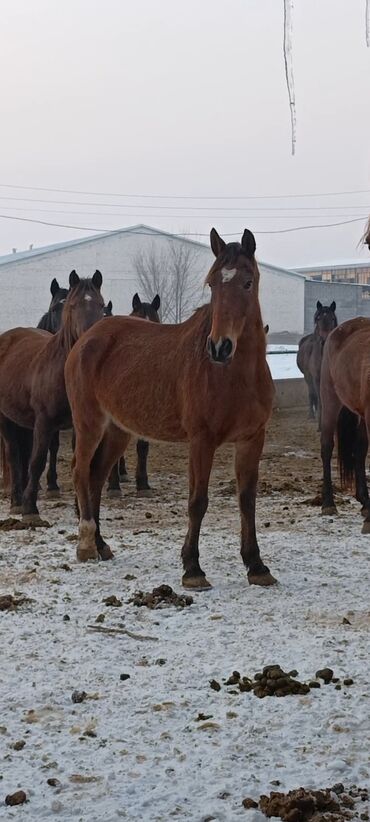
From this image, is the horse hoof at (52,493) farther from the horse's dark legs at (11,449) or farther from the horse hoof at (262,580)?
the horse hoof at (262,580)

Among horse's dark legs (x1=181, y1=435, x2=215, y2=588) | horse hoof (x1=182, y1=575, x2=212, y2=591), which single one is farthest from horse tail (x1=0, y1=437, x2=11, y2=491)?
horse hoof (x1=182, y1=575, x2=212, y2=591)

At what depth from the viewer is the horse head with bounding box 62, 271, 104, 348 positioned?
7.57 meters

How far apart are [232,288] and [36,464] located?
3293 mm

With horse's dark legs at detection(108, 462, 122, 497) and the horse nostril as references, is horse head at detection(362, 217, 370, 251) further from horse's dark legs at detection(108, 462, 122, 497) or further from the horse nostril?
horse's dark legs at detection(108, 462, 122, 497)

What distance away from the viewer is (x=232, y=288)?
17.1 ft

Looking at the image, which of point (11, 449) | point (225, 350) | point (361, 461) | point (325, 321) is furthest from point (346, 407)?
point (325, 321)

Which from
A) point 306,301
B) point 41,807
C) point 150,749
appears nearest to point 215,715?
point 150,749

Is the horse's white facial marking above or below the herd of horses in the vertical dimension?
above

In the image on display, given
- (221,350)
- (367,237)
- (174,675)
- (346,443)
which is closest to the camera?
(367,237)

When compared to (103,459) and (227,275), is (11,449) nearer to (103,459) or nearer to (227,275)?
(103,459)

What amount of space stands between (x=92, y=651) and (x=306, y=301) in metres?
47.4

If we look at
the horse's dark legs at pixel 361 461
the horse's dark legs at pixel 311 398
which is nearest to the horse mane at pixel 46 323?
the horse's dark legs at pixel 361 461

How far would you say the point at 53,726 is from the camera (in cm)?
348

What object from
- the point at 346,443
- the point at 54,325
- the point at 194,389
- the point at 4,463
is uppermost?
the point at 54,325
